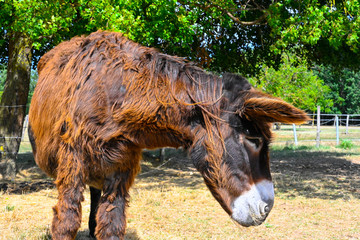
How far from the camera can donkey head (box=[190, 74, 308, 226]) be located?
2.17 metres

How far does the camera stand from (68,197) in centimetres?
268

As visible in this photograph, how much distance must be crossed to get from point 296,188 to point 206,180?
6071mm

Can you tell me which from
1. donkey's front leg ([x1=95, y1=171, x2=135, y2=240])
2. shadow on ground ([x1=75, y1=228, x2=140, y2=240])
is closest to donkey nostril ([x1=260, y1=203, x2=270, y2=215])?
donkey's front leg ([x1=95, y1=171, x2=135, y2=240])

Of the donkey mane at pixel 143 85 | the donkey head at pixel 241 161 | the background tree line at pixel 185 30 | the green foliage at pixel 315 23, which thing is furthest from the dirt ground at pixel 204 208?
the green foliage at pixel 315 23

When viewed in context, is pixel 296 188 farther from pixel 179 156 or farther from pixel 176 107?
pixel 179 156

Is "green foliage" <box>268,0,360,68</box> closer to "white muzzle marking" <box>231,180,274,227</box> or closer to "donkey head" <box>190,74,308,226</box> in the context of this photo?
"donkey head" <box>190,74,308,226</box>

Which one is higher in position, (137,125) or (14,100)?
(14,100)

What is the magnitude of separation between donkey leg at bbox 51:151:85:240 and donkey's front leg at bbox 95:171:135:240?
7.5 inches

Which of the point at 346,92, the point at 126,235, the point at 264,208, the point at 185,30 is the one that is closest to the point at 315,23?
the point at 185,30

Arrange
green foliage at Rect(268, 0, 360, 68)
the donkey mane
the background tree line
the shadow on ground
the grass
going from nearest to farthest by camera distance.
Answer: the donkey mane
the shadow on ground
the grass
the background tree line
green foliage at Rect(268, 0, 360, 68)

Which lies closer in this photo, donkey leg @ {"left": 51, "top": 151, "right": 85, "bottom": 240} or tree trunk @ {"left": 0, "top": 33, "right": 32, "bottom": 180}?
donkey leg @ {"left": 51, "top": 151, "right": 85, "bottom": 240}

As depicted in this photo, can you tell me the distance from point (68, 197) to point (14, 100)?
22.5 feet

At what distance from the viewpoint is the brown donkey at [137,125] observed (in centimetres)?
221

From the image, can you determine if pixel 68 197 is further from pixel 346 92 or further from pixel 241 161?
pixel 346 92
